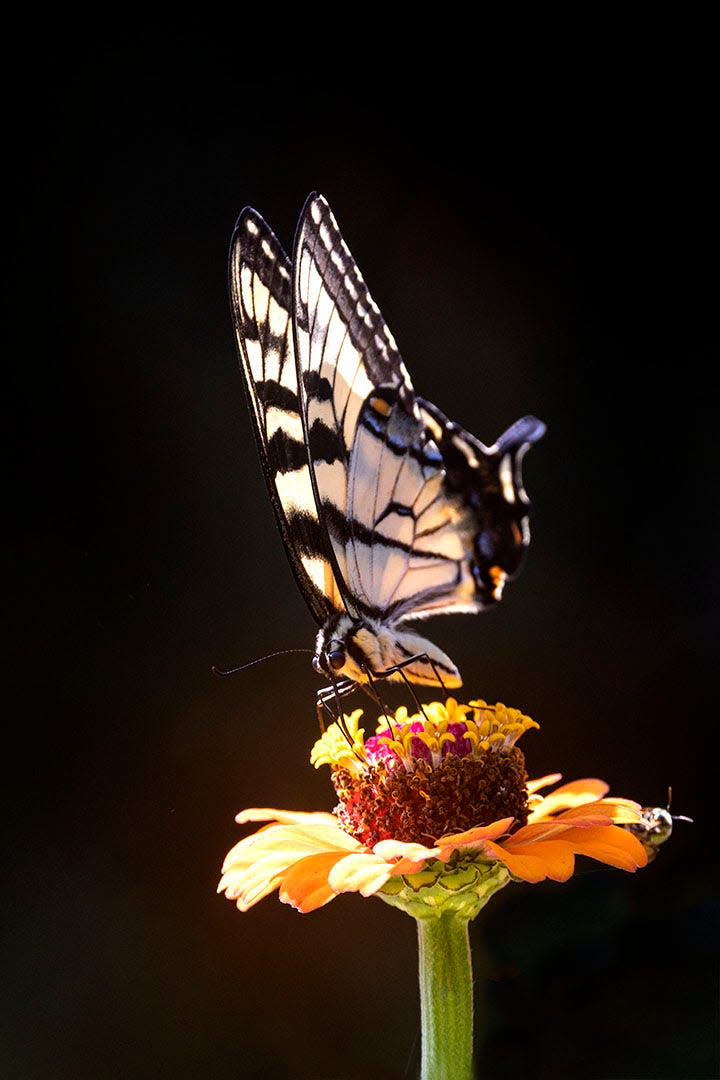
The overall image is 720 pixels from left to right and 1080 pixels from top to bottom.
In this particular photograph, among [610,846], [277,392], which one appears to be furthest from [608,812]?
[277,392]

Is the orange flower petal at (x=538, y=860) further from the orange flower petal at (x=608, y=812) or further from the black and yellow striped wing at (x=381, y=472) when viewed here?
the black and yellow striped wing at (x=381, y=472)

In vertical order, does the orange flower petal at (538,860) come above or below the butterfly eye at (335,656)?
below

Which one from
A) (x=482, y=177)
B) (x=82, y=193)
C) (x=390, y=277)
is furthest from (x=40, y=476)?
(x=482, y=177)

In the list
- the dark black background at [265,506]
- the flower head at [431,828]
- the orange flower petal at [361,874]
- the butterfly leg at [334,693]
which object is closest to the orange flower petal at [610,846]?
the flower head at [431,828]

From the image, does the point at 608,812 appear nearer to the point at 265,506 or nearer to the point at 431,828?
the point at 431,828

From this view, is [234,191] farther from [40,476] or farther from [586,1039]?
[586,1039]

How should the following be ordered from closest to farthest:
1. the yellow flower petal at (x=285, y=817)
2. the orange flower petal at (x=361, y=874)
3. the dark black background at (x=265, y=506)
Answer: the orange flower petal at (x=361, y=874) → the yellow flower petal at (x=285, y=817) → the dark black background at (x=265, y=506)
